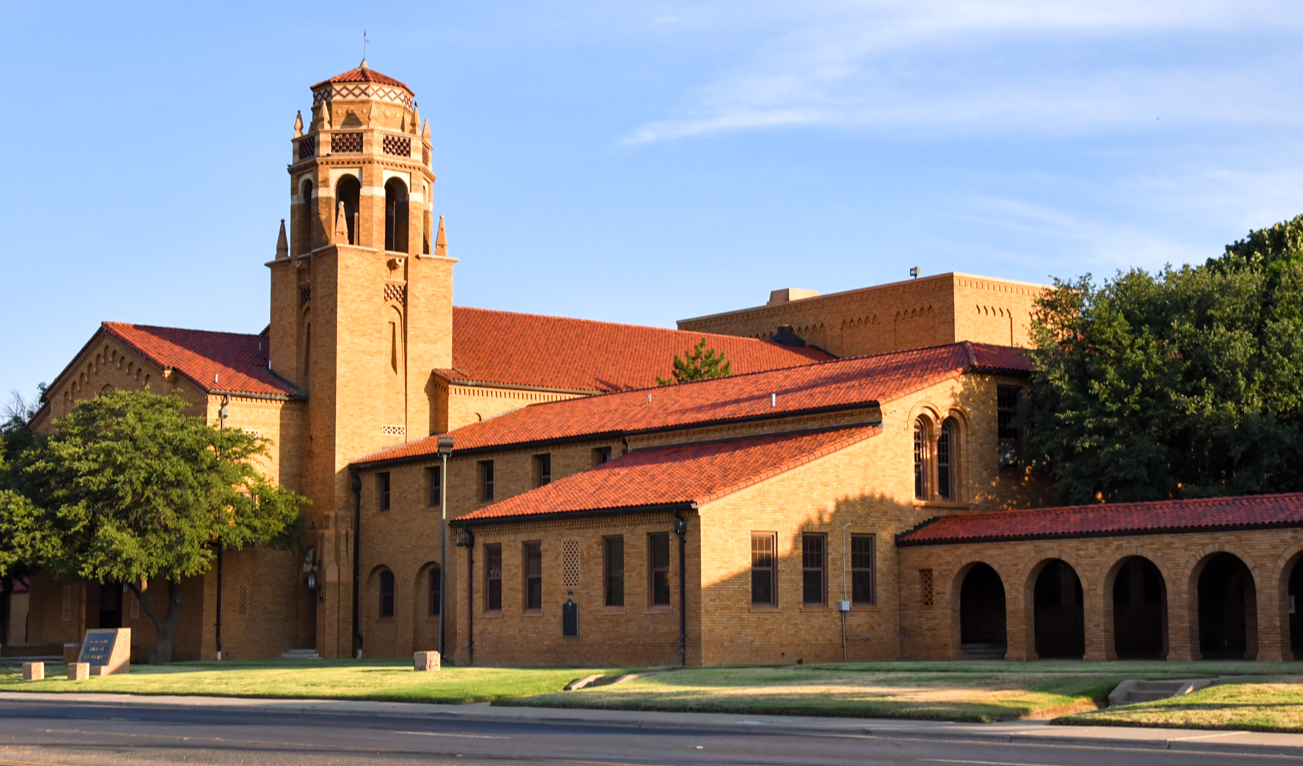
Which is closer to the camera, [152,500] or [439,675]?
[439,675]

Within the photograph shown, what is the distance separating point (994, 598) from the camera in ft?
135

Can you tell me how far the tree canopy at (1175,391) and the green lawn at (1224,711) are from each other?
15.7m

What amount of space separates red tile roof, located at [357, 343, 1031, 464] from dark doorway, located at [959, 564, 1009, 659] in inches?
208

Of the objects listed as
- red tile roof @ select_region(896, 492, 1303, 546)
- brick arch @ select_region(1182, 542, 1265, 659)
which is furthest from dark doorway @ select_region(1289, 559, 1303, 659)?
red tile roof @ select_region(896, 492, 1303, 546)

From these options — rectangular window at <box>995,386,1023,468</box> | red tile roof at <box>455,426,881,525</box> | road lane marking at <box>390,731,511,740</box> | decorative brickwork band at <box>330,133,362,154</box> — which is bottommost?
road lane marking at <box>390,731,511,740</box>

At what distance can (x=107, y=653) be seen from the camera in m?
40.9

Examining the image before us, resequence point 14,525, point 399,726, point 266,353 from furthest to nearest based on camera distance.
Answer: point 266,353 < point 14,525 < point 399,726

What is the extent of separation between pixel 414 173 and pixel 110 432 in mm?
13693

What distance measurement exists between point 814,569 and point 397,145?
24.3m

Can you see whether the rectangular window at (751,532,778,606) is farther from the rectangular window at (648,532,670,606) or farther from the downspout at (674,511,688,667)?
the rectangular window at (648,532,670,606)

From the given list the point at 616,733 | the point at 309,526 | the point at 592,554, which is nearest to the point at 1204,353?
the point at 592,554

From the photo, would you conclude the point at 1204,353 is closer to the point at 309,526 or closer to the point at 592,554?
the point at 592,554

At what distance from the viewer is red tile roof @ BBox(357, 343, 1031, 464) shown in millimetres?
41469

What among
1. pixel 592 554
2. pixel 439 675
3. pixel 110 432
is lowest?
pixel 439 675
